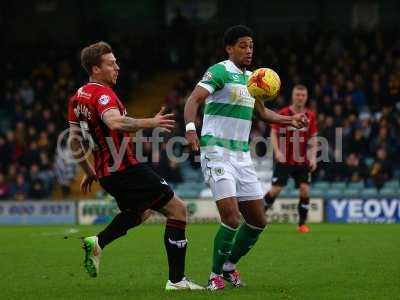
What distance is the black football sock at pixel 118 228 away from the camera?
341 inches

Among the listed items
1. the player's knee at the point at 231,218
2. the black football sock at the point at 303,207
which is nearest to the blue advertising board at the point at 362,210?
the black football sock at the point at 303,207

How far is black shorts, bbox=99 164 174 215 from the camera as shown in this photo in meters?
8.48

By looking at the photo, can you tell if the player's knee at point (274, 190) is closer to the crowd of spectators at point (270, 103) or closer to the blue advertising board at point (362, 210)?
the blue advertising board at point (362, 210)

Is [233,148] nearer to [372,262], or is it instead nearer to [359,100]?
[372,262]

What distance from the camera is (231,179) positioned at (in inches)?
342

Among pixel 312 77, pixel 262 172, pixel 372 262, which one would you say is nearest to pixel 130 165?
pixel 372 262

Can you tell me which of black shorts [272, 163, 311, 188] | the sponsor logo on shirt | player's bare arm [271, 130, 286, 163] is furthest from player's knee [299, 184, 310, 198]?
the sponsor logo on shirt

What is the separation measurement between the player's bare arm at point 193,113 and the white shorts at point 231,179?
0.48 meters

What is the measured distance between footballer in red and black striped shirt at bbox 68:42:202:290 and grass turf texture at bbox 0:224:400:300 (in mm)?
398

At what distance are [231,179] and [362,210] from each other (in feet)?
40.8

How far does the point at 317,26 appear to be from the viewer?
30156mm

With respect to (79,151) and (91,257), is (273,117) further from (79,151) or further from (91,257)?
(91,257)

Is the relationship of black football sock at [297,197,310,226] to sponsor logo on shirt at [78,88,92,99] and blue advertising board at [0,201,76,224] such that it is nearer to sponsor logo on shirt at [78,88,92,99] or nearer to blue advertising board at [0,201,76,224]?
blue advertising board at [0,201,76,224]

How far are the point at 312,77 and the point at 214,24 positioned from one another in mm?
7351
